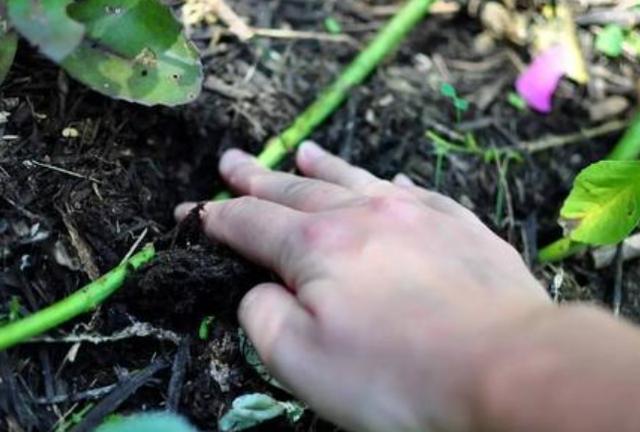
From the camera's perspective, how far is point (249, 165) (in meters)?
1.84

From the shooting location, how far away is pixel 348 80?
208 cm

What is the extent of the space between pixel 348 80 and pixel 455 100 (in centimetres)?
24

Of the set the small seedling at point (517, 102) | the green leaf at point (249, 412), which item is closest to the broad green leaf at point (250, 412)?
the green leaf at point (249, 412)

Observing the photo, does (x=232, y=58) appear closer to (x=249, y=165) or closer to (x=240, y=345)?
(x=249, y=165)

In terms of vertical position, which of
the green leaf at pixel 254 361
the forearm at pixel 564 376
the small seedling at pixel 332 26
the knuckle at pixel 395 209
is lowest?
the green leaf at pixel 254 361

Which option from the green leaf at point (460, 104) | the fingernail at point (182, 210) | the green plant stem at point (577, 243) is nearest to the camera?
the fingernail at point (182, 210)

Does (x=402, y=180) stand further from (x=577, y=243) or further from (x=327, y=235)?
(x=327, y=235)

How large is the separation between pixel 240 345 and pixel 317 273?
30 cm

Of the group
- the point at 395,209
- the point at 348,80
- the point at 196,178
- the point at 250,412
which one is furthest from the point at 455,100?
the point at 250,412

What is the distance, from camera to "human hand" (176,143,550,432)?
3.75ft

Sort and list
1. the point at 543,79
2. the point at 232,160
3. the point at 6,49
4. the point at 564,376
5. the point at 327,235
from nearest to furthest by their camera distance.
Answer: the point at 564,376 < the point at 327,235 < the point at 6,49 < the point at 232,160 < the point at 543,79

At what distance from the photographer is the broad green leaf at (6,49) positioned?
1.59 m

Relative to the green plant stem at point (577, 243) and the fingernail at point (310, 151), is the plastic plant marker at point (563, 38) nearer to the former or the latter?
the green plant stem at point (577, 243)

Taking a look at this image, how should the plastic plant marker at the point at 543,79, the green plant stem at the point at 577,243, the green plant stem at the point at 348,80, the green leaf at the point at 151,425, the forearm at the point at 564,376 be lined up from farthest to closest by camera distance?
the plastic plant marker at the point at 543,79 → the green plant stem at the point at 348,80 → the green plant stem at the point at 577,243 → the green leaf at the point at 151,425 → the forearm at the point at 564,376
